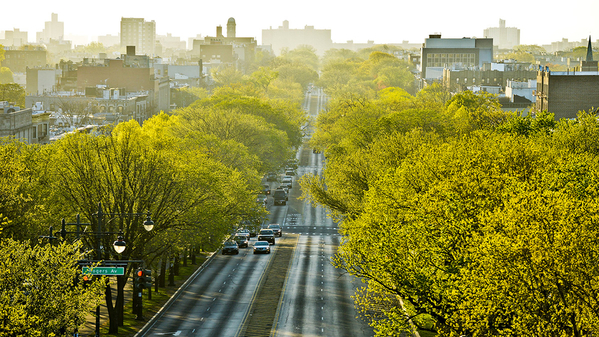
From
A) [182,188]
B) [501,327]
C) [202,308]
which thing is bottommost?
[202,308]

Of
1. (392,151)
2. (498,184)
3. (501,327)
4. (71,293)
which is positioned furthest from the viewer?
(392,151)

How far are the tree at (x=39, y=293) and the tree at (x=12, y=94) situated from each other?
407 ft

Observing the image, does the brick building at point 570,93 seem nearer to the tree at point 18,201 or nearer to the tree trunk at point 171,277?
the tree trunk at point 171,277

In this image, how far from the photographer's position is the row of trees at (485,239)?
28.9 metres

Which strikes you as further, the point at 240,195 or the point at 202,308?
the point at 240,195

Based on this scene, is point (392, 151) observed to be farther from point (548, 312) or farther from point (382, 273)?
point (548, 312)

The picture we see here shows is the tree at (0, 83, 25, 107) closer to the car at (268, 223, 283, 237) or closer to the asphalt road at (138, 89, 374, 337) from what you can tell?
the car at (268, 223, 283, 237)

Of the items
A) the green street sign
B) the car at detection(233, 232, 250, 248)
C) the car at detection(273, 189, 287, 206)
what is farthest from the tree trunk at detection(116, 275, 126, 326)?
the car at detection(273, 189, 287, 206)

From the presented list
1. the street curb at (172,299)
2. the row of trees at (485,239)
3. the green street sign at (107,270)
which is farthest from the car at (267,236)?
the green street sign at (107,270)

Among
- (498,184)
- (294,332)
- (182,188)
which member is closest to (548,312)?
(498,184)

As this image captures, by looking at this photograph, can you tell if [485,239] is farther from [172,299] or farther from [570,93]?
[570,93]

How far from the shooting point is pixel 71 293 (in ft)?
104

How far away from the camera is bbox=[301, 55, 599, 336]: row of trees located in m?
28.9

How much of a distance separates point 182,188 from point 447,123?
48435mm
